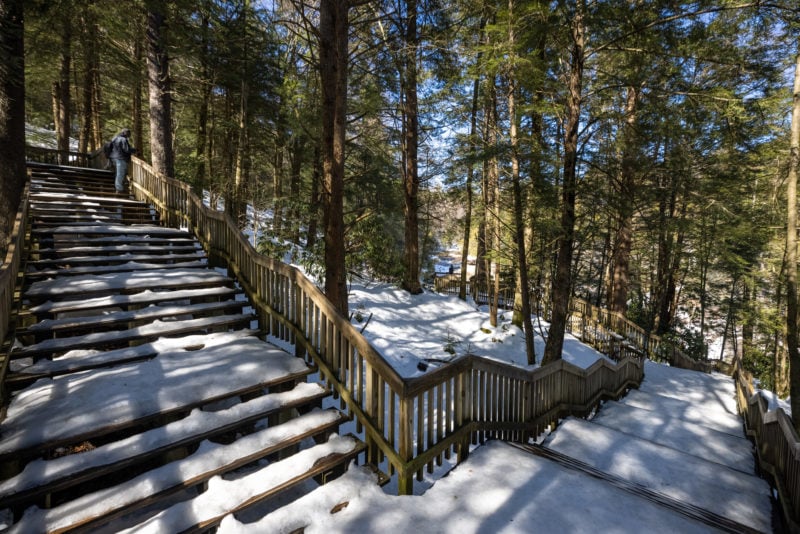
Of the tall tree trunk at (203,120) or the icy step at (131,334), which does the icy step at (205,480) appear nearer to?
the icy step at (131,334)

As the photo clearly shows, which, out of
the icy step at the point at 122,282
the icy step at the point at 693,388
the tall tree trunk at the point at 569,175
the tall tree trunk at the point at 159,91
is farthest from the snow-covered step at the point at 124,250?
the icy step at the point at 693,388

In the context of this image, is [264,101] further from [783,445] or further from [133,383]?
[783,445]

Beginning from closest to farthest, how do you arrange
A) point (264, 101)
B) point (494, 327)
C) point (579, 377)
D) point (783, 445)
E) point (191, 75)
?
point (783, 445) → point (579, 377) → point (494, 327) → point (264, 101) → point (191, 75)

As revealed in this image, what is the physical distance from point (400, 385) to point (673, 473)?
3.53 meters

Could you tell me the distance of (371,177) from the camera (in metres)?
11.0

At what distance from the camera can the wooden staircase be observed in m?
2.35

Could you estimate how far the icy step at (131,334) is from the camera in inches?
143

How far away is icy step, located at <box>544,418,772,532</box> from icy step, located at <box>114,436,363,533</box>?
9.78 feet

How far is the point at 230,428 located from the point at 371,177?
9006 millimetres

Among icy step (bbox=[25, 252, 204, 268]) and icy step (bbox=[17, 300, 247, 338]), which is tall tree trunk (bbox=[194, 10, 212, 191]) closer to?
icy step (bbox=[25, 252, 204, 268])

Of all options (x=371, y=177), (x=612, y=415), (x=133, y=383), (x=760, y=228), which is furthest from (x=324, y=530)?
(x=760, y=228)

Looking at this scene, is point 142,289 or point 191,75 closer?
point 142,289

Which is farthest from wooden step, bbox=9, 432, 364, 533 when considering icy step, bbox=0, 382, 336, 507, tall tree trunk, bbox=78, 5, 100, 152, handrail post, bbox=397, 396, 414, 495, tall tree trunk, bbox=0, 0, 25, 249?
tall tree trunk, bbox=78, 5, 100, 152

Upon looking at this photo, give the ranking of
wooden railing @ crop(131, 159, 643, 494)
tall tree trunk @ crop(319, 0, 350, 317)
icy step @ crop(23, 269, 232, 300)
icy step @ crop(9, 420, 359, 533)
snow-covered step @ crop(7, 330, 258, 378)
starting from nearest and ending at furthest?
icy step @ crop(9, 420, 359, 533) → wooden railing @ crop(131, 159, 643, 494) → snow-covered step @ crop(7, 330, 258, 378) → icy step @ crop(23, 269, 232, 300) → tall tree trunk @ crop(319, 0, 350, 317)
